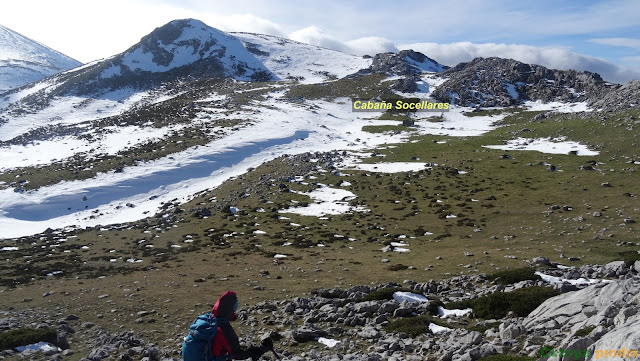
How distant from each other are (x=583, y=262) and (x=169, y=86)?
18845 centimetres

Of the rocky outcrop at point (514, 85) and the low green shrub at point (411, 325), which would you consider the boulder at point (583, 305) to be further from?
the rocky outcrop at point (514, 85)

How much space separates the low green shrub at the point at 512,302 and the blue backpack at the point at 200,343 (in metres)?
11.4

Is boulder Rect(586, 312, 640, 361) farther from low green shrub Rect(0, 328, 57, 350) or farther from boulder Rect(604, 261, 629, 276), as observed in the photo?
low green shrub Rect(0, 328, 57, 350)

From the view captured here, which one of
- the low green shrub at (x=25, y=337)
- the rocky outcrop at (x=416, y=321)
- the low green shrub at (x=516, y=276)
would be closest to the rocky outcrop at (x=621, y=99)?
the low green shrub at (x=516, y=276)

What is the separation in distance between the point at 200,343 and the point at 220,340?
1.55ft

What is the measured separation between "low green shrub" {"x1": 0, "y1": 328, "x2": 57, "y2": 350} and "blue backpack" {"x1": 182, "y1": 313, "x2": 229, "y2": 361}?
1294cm

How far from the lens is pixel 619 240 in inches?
1099

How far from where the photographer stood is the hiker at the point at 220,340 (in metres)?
7.87

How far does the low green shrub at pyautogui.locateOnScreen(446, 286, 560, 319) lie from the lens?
14375 mm

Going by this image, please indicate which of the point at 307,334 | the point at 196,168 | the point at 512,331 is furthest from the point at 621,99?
the point at 307,334

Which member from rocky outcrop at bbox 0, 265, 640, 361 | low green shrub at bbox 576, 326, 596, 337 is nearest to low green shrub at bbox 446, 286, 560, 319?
rocky outcrop at bbox 0, 265, 640, 361

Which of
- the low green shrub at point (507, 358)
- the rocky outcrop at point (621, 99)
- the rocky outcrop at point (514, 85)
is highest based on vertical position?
the rocky outcrop at point (514, 85)

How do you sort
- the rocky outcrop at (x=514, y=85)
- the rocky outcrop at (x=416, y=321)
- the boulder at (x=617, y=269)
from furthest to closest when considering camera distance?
1. the rocky outcrop at (x=514, y=85)
2. the boulder at (x=617, y=269)
3. the rocky outcrop at (x=416, y=321)

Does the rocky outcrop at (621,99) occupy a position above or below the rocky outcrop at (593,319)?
above
